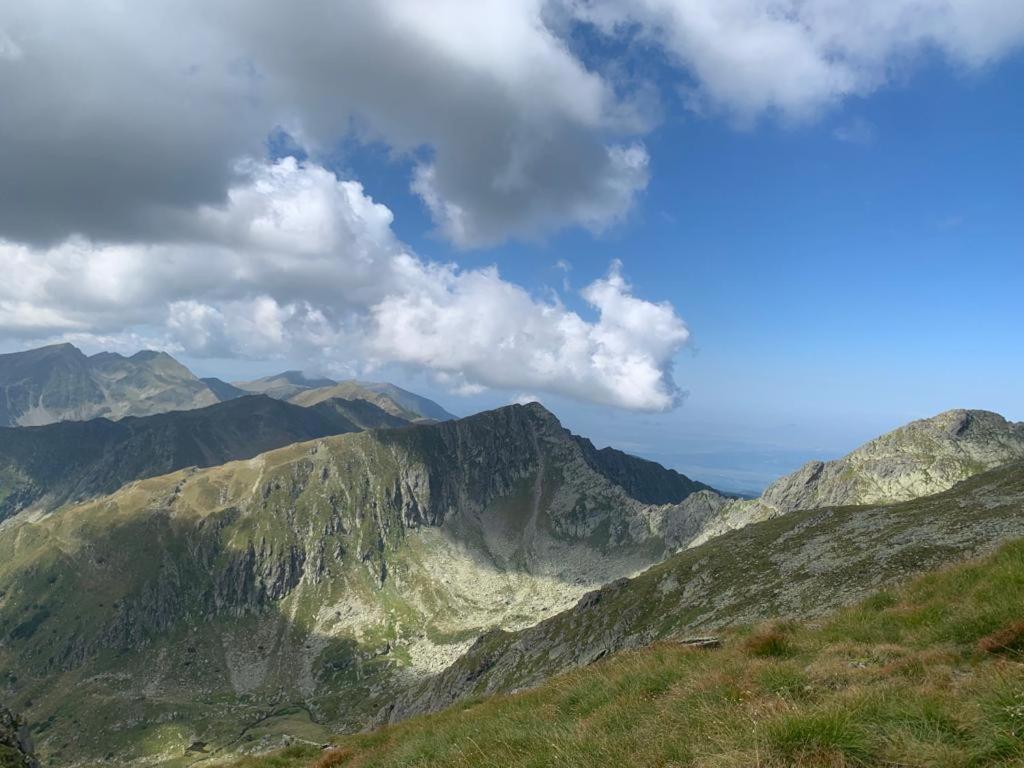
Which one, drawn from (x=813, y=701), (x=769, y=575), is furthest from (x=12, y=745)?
(x=769, y=575)

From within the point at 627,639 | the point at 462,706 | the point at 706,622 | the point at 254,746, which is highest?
the point at 462,706

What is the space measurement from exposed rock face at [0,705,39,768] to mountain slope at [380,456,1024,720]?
33.3m

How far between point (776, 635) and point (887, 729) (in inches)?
306

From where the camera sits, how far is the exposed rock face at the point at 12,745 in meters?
28.8

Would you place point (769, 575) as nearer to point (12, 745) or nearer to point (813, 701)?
point (813, 701)

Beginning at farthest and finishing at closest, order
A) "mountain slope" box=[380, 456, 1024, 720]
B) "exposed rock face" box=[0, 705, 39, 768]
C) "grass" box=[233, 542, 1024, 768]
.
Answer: "mountain slope" box=[380, 456, 1024, 720]
"exposed rock face" box=[0, 705, 39, 768]
"grass" box=[233, 542, 1024, 768]

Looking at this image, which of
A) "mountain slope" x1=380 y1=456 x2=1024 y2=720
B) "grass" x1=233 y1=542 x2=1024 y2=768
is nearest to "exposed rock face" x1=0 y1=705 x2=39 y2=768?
"grass" x1=233 y1=542 x2=1024 y2=768

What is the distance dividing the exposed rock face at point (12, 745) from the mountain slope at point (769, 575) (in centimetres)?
3327

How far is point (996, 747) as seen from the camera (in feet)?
22.1

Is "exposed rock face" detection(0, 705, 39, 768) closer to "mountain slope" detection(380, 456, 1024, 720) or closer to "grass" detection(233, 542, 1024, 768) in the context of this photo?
"grass" detection(233, 542, 1024, 768)

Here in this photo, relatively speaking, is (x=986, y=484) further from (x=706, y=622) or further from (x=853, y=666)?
(x=853, y=666)

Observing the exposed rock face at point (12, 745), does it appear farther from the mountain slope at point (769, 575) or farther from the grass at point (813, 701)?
the mountain slope at point (769, 575)

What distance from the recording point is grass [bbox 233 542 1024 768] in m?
7.25

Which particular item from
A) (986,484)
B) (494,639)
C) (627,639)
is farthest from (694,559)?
(494,639)
